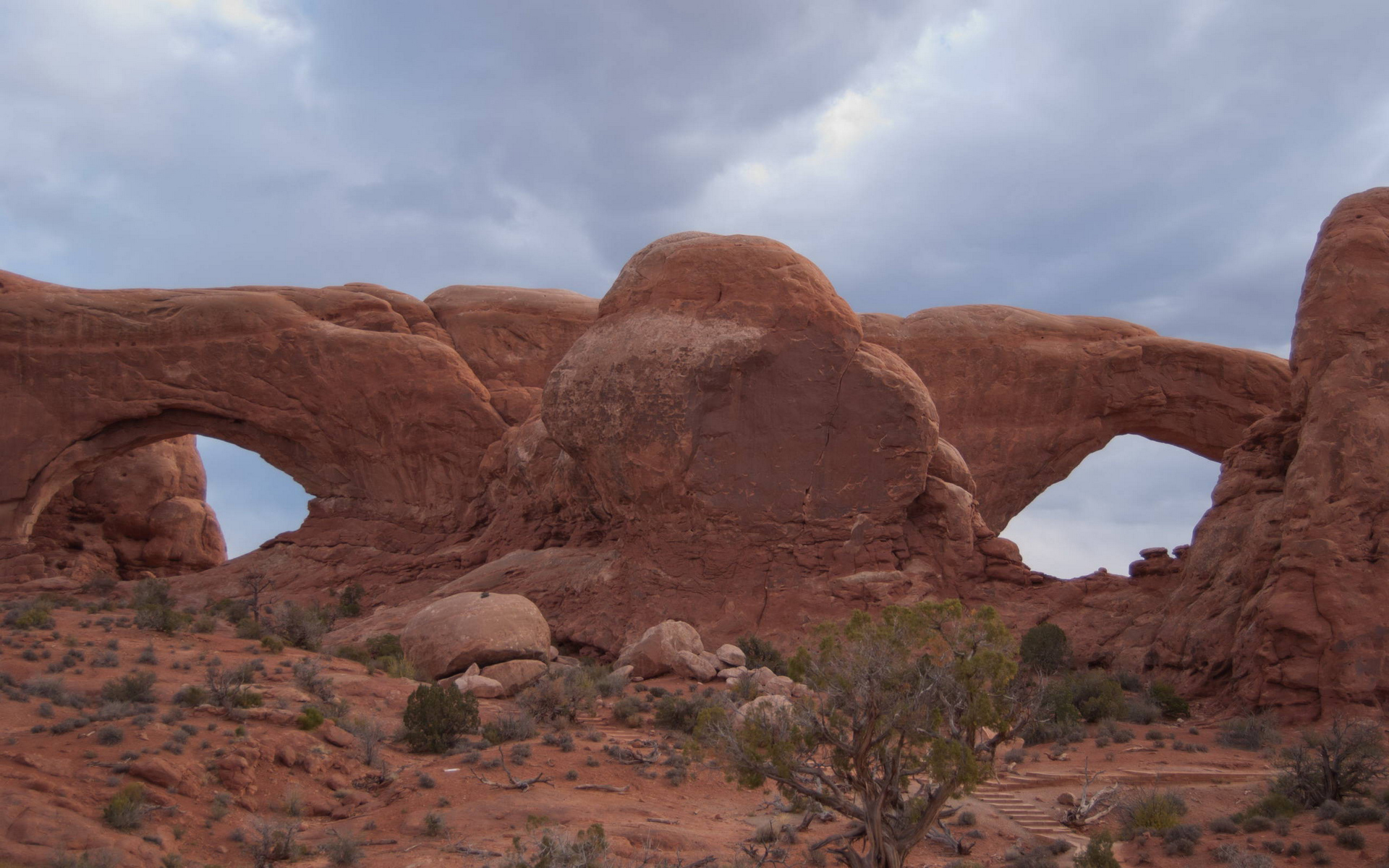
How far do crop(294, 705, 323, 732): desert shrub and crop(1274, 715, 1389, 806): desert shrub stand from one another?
11.0m

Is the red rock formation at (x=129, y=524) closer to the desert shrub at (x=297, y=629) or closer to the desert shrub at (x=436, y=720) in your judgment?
the desert shrub at (x=297, y=629)

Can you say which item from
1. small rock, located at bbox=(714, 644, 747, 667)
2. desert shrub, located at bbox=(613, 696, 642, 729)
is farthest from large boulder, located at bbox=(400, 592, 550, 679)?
small rock, located at bbox=(714, 644, 747, 667)

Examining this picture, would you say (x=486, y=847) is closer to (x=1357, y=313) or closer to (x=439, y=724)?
(x=439, y=724)

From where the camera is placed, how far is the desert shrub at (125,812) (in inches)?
356

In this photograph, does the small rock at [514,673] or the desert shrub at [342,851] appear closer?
the desert shrub at [342,851]

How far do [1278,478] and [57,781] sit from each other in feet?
60.8

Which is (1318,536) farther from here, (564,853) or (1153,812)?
(564,853)

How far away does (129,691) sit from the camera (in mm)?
12078

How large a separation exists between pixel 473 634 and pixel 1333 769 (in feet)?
40.0

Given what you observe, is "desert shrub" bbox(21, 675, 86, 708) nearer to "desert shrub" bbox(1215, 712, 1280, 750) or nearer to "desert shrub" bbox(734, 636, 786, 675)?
"desert shrub" bbox(734, 636, 786, 675)

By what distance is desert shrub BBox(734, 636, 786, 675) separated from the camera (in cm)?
1770

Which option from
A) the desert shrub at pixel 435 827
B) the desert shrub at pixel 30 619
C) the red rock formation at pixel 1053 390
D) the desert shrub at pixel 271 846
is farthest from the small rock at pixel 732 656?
the red rock formation at pixel 1053 390

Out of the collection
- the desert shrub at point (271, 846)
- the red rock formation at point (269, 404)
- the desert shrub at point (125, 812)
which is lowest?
the desert shrub at point (271, 846)

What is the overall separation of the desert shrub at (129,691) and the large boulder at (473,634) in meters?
5.02
